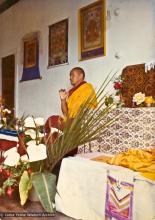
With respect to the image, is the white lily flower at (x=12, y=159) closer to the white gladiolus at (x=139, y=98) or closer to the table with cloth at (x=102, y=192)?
the table with cloth at (x=102, y=192)

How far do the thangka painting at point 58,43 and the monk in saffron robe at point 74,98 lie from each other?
4.1 inches

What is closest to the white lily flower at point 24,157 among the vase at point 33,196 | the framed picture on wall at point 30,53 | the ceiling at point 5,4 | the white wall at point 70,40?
the vase at point 33,196

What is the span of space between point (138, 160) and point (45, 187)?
1.17 ft

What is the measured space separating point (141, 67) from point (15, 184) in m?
0.68

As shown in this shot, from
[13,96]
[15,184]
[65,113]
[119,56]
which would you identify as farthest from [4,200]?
[119,56]

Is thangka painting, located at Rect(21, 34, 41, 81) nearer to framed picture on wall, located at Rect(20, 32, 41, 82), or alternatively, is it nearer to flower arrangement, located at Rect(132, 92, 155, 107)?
framed picture on wall, located at Rect(20, 32, 41, 82)

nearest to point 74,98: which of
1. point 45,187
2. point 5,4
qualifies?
point 45,187

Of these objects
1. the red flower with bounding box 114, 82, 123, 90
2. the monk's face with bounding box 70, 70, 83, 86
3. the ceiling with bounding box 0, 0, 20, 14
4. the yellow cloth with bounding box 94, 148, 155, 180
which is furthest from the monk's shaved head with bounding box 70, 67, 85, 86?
the ceiling with bounding box 0, 0, 20, 14

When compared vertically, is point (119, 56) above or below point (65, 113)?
above

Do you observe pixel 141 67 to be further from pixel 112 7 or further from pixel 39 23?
pixel 39 23

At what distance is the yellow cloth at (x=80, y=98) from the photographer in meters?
1.37

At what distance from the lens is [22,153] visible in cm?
123

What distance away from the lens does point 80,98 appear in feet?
4.58

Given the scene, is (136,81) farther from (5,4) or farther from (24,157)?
(5,4)
